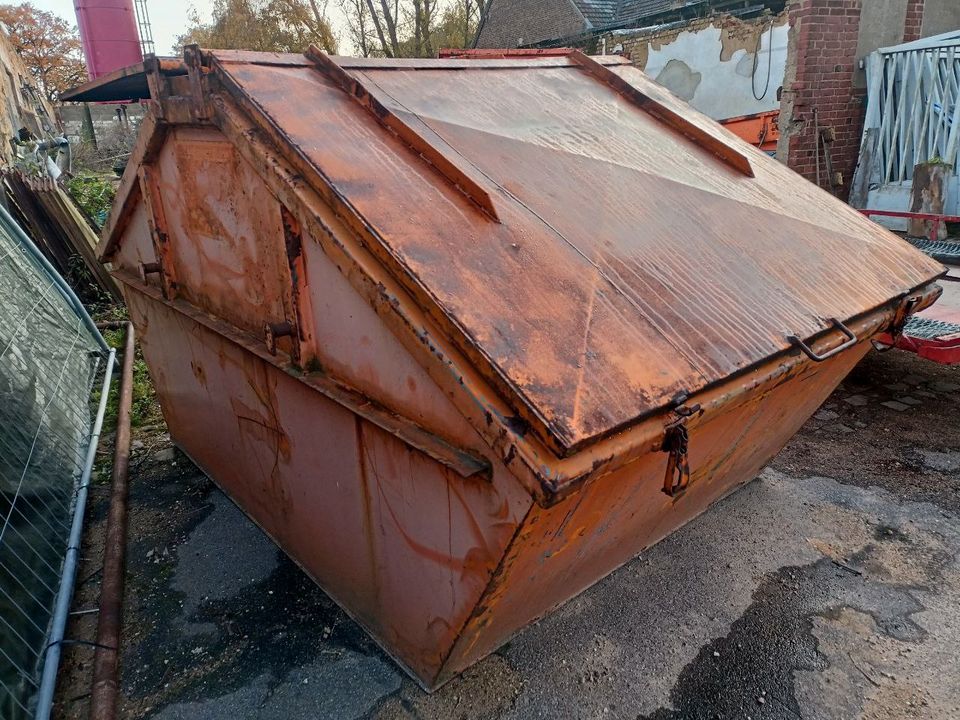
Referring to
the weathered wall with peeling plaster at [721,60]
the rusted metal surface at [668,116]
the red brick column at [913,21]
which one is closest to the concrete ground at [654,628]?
the rusted metal surface at [668,116]

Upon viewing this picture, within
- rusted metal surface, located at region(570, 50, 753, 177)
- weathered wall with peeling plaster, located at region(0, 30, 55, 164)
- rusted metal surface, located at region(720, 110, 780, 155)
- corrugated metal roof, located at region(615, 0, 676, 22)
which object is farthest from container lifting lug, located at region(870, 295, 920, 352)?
corrugated metal roof, located at region(615, 0, 676, 22)

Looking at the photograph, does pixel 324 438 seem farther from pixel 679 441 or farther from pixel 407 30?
pixel 407 30

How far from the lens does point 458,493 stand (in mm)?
1674

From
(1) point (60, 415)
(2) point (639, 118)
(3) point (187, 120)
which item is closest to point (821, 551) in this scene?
(2) point (639, 118)

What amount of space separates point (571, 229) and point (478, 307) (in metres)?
0.54

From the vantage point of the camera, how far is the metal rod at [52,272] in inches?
192

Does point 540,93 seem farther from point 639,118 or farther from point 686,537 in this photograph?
point 686,537

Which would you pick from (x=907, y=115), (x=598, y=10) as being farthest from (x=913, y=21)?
(x=598, y=10)

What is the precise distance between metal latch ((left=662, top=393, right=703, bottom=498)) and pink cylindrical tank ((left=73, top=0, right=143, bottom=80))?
12.8 meters

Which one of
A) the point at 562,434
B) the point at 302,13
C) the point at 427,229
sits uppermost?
the point at 302,13

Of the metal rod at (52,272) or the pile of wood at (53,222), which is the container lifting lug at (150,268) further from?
the pile of wood at (53,222)

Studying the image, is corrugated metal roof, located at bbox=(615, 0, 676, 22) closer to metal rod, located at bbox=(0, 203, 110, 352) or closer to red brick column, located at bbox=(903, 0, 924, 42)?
red brick column, located at bbox=(903, 0, 924, 42)

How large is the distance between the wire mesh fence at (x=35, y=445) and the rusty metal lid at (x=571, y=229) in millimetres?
2031

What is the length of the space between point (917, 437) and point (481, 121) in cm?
339
